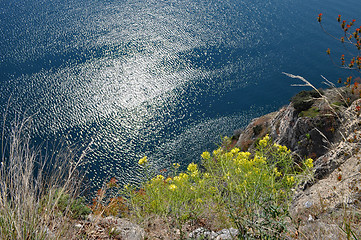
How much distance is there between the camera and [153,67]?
44.2 meters

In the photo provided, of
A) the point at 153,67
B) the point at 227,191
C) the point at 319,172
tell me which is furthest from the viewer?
the point at 153,67

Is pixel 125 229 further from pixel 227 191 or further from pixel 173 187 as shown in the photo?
pixel 227 191

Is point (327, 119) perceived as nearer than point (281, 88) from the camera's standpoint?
Yes

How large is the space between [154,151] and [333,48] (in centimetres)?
3449

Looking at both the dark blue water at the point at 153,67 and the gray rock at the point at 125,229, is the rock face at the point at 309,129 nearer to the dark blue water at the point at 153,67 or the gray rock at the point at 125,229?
the gray rock at the point at 125,229

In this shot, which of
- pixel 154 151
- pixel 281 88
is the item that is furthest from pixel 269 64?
pixel 154 151

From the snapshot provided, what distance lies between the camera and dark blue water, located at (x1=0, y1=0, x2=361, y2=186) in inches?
1307

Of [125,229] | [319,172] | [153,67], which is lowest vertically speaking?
[153,67]

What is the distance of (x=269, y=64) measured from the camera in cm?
4478

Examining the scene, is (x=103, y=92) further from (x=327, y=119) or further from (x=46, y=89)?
(x=327, y=119)

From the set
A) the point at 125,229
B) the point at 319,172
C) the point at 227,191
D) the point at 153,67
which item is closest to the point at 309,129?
the point at 319,172

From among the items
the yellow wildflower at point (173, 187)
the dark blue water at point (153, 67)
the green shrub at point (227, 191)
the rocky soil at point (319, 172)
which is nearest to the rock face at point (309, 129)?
the rocky soil at point (319, 172)

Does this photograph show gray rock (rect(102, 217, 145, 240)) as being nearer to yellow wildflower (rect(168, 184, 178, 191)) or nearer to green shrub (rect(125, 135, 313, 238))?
green shrub (rect(125, 135, 313, 238))

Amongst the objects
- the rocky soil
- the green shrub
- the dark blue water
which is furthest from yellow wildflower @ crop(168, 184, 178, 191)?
the dark blue water
